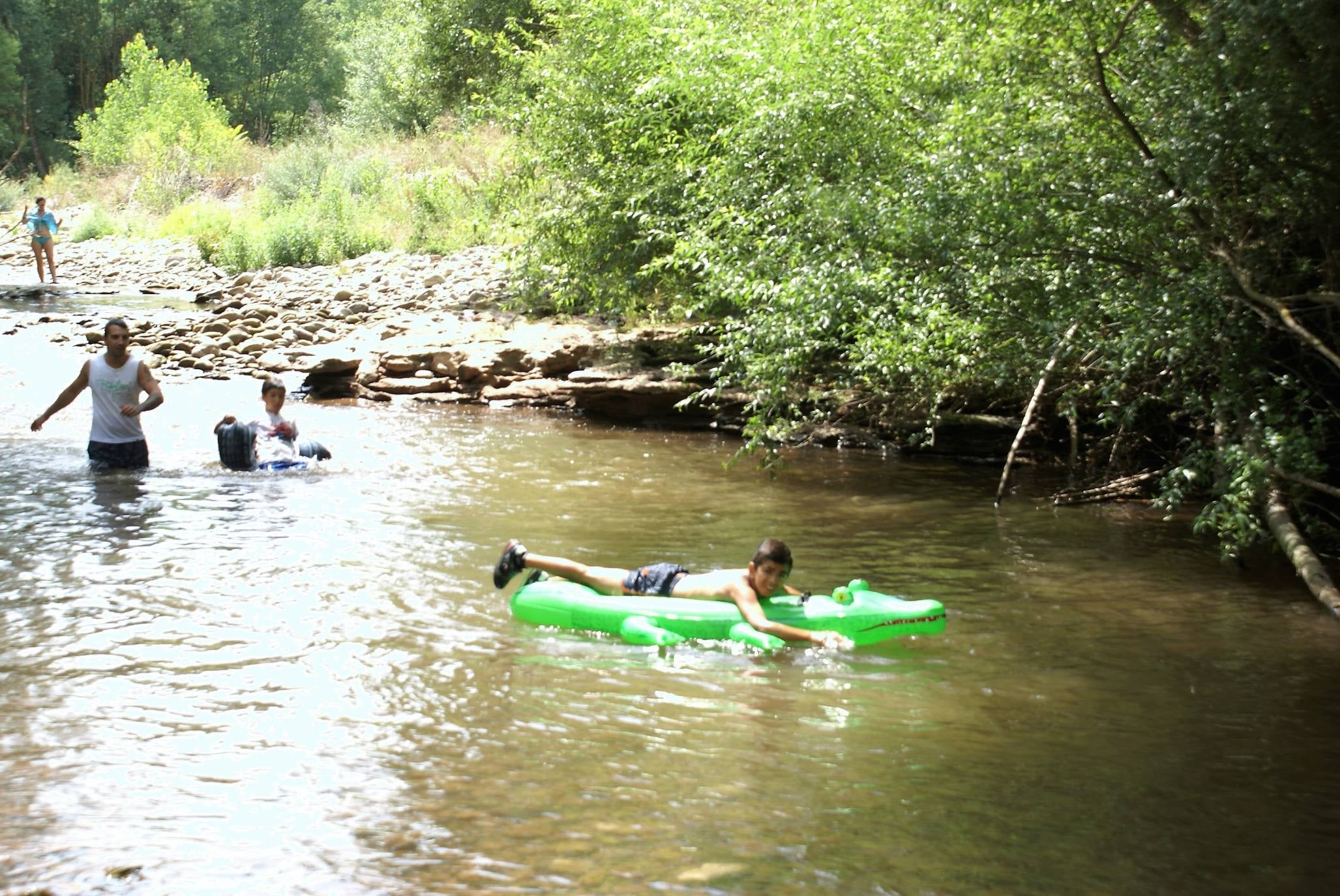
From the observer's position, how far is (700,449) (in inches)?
509

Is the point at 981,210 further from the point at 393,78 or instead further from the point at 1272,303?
the point at 393,78

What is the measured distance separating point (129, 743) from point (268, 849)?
114 centimetres

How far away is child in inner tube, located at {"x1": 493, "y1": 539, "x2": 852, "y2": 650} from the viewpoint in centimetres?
636

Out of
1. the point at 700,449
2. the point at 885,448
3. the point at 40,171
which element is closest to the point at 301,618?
the point at 700,449

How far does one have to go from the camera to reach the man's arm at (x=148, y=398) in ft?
31.2

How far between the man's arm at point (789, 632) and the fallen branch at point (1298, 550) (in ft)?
9.21

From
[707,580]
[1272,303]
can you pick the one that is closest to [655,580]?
[707,580]

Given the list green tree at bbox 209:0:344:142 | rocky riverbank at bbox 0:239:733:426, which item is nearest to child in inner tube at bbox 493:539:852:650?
rocky riverbank at bbox 0:239:733:426

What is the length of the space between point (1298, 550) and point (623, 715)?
14.5ft

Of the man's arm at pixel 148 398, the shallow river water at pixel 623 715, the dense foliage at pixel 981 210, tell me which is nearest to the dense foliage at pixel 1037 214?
the dense foliage at pixel 981 210

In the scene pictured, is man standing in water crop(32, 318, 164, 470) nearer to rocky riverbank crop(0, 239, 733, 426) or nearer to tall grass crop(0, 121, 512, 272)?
rocky riverbank crop(0, 239, 733, 426)

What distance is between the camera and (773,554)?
652 cm

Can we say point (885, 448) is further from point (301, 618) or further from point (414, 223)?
point (414, 223)

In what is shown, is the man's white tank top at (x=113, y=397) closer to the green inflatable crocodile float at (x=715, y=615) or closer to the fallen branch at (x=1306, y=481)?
the green inflatable crocodile float at (x=715, y=615)
